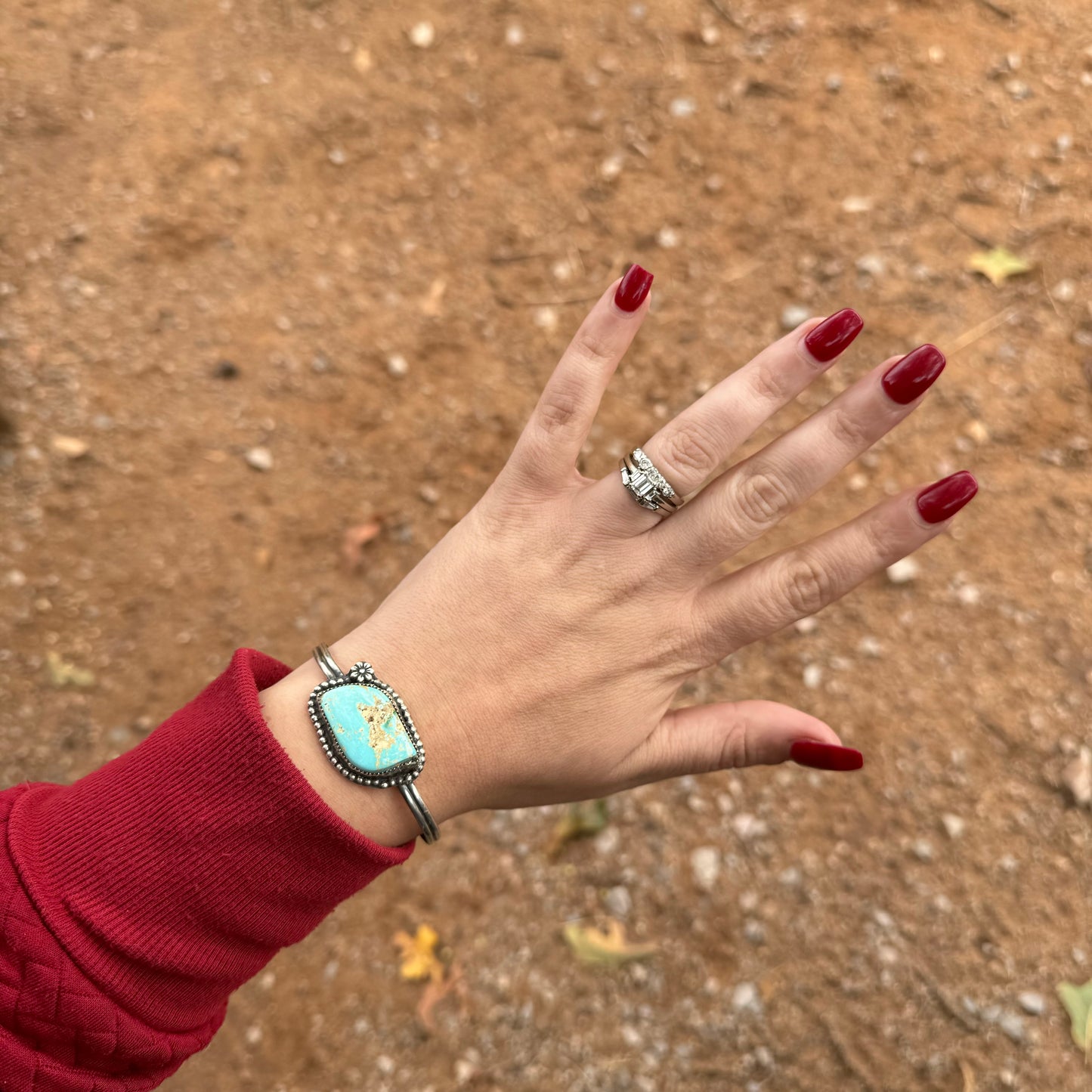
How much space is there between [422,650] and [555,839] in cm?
117

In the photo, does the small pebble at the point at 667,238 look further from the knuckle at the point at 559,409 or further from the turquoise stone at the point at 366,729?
the turquoise stone at the point at 366,729

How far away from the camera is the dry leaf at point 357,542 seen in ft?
9.99

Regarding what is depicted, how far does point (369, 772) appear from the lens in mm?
1686

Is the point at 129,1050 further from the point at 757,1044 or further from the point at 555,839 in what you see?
the point at 757,1044

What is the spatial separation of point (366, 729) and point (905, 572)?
1.91m

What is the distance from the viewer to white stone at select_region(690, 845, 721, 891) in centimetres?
265

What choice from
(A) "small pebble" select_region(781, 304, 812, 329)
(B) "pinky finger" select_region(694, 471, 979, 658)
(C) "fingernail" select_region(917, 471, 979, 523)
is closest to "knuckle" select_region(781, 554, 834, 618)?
(B) "pinky finger" select_region(694, 471, 979, 658)

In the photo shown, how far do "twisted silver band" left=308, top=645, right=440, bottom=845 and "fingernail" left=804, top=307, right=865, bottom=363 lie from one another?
111 centimetres

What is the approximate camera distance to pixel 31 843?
154 centimetres

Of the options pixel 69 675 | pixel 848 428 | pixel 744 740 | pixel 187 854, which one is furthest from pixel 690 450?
pixel 69 675

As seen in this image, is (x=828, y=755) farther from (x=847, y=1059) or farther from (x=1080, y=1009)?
(x=1080, y=1009)

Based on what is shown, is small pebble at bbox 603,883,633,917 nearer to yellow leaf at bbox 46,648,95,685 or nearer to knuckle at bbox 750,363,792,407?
knuckle at bbox 750,363,792,407

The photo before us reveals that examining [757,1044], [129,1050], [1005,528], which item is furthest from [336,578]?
[1005,528]

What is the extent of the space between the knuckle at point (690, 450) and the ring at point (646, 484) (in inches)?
1.6
